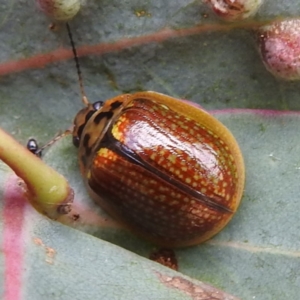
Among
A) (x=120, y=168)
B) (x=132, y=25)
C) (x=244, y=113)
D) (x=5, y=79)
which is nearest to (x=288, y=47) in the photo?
(x=244, y=113)

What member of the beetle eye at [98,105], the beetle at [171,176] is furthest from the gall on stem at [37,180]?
the beetle eye at [98,105]

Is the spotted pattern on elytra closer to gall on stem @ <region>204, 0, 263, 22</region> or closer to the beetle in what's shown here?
the beetle

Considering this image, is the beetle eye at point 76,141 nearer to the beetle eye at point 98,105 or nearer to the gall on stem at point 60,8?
the beetle eye at point 98,105

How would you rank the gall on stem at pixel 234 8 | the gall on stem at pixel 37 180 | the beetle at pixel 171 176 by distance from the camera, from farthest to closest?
the beetle at pixel 171 176, the gall on stem at pixel 234 8, the gall on stem at pixel 37 180

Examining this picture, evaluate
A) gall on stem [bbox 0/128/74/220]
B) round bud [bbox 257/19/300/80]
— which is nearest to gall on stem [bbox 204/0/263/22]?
round bud [bbox 257/19/300/80]

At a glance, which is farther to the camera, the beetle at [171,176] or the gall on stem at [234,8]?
the beetle at [171,176]

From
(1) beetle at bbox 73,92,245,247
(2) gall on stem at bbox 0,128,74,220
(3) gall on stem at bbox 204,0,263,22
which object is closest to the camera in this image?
(2) gall on stem at bbox 0,128,74,220

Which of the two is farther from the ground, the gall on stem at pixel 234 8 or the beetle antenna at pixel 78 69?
the gall on stem at pixel 234 8

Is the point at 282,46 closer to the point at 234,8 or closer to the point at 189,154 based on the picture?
the point at 234,8

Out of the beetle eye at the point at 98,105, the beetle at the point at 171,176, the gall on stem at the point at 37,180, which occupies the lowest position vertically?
the beetle at the point at 171,176
